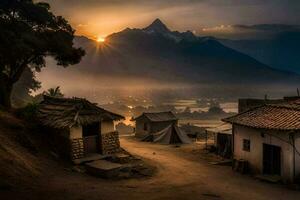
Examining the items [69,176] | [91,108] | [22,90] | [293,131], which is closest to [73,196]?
[69,176]

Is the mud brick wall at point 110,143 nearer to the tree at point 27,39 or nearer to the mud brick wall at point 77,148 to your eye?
the mud brick wall at point 77,148

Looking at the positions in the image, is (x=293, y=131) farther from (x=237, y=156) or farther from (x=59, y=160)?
(x=59, y=160)

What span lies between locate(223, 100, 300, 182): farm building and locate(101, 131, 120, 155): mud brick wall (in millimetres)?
9430

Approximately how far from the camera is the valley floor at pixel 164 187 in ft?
68.8

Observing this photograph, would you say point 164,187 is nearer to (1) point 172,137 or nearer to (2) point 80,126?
(2) point 80,126

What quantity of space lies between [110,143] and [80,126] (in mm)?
3416

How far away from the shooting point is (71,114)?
29734mm

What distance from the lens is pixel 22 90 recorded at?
75.1m

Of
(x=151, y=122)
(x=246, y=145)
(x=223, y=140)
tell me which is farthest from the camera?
(x=151, y=122)

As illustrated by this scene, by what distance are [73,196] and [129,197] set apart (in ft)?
9.90

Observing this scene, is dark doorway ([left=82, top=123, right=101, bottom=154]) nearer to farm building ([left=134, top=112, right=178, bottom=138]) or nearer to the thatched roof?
the thatched roof

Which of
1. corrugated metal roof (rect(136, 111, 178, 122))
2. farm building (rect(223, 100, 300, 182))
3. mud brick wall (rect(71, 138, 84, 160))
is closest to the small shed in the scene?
farm building (rect(223, 100, 300, 182))

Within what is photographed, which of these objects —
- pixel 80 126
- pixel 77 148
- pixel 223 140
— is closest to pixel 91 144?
pixel 77 148

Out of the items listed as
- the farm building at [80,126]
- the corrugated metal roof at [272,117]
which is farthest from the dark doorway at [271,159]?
the farm building at [80,126]
